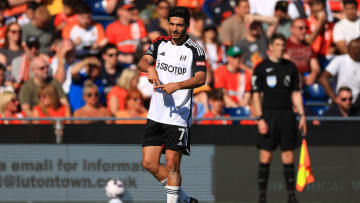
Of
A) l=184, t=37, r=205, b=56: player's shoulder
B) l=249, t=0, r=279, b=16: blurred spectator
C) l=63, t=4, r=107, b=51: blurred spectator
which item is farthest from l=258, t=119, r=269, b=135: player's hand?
l=63, t=4, r=107, b=51: blurred spectator

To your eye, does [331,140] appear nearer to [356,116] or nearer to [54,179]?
[356,116]

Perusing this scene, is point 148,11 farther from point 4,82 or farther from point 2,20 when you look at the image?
point 4,82

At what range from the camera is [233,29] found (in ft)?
40.6

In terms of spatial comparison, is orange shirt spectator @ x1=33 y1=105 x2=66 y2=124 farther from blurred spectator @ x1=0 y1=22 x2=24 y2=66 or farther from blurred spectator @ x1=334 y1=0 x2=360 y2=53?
blurred spectator @ x1=334 y1=0 x2=360 y2=53

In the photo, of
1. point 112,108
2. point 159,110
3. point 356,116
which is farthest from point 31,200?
point 356,116

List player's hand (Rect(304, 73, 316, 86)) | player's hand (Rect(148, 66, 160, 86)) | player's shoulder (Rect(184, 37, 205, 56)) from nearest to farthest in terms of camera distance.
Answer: player's hand (Rect(148, 66, 160, 86)) → player's shoulder (Rect(184, 37, 205, 56)) → player's hand (Rect(304, 73, 316, 86))

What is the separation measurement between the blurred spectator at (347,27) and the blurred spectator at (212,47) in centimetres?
213

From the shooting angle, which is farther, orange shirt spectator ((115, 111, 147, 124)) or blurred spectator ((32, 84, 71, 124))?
blurred spectator ((32, 84, 71, 124))

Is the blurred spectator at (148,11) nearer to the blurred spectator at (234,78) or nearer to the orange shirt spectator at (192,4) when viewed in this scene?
the orange shirt spectator at (192,4)

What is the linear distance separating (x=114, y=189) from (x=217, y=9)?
16.7 ft

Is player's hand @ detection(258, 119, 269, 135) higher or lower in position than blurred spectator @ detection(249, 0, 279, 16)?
lower

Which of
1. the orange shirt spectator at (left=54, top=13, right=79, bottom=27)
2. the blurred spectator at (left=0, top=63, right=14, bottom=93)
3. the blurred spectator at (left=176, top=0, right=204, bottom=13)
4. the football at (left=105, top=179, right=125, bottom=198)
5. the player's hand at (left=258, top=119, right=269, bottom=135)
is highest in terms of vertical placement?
the blurred spectator at (left=176, top=0, right=204, bottom=13)

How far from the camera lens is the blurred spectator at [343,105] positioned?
10.6 metres

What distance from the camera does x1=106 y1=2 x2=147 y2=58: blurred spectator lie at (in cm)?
1224
